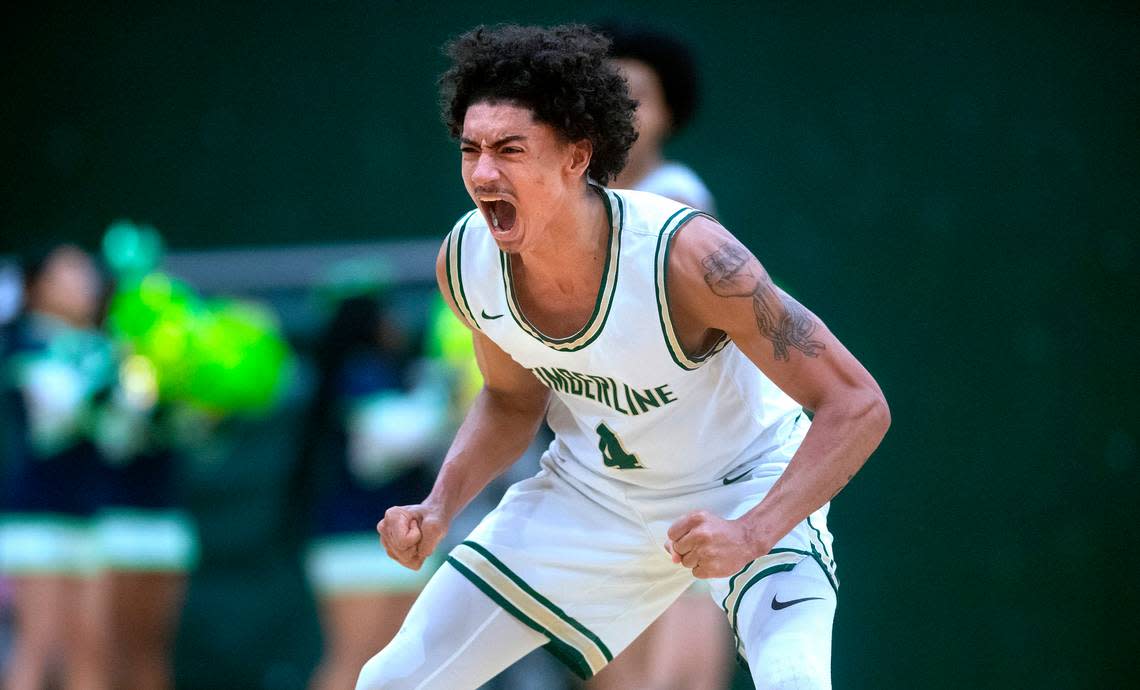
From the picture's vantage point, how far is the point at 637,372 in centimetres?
287

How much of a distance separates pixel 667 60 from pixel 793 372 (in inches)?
92.2

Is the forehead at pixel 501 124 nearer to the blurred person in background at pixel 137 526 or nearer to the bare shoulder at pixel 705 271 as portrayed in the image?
the bare shoulder at pixel 705 271

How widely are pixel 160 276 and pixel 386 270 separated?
105 centimetres

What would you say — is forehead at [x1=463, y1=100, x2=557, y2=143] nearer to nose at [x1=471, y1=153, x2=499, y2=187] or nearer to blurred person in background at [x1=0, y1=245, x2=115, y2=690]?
nose at [x1=471, y1=153, x2=499, y2=187]

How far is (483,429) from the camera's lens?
3.21 meters

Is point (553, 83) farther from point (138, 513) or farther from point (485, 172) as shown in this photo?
point (138, 513)

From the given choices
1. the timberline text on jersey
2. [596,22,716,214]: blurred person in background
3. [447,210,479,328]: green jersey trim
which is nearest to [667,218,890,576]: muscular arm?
the timberline text on jersey

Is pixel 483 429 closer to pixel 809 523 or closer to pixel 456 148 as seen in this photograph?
pixel 809 523

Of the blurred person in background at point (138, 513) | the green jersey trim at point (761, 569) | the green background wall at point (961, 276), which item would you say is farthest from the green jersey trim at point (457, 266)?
the green background wall at point (961, 276)

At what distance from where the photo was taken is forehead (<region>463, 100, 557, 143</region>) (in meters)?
2.72

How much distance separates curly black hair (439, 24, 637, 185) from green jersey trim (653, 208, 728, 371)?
246mm

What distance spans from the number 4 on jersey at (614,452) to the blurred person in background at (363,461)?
2.06 metres

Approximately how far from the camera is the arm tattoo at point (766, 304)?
266cm

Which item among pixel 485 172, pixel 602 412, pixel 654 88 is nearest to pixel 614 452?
pixel 602 412
